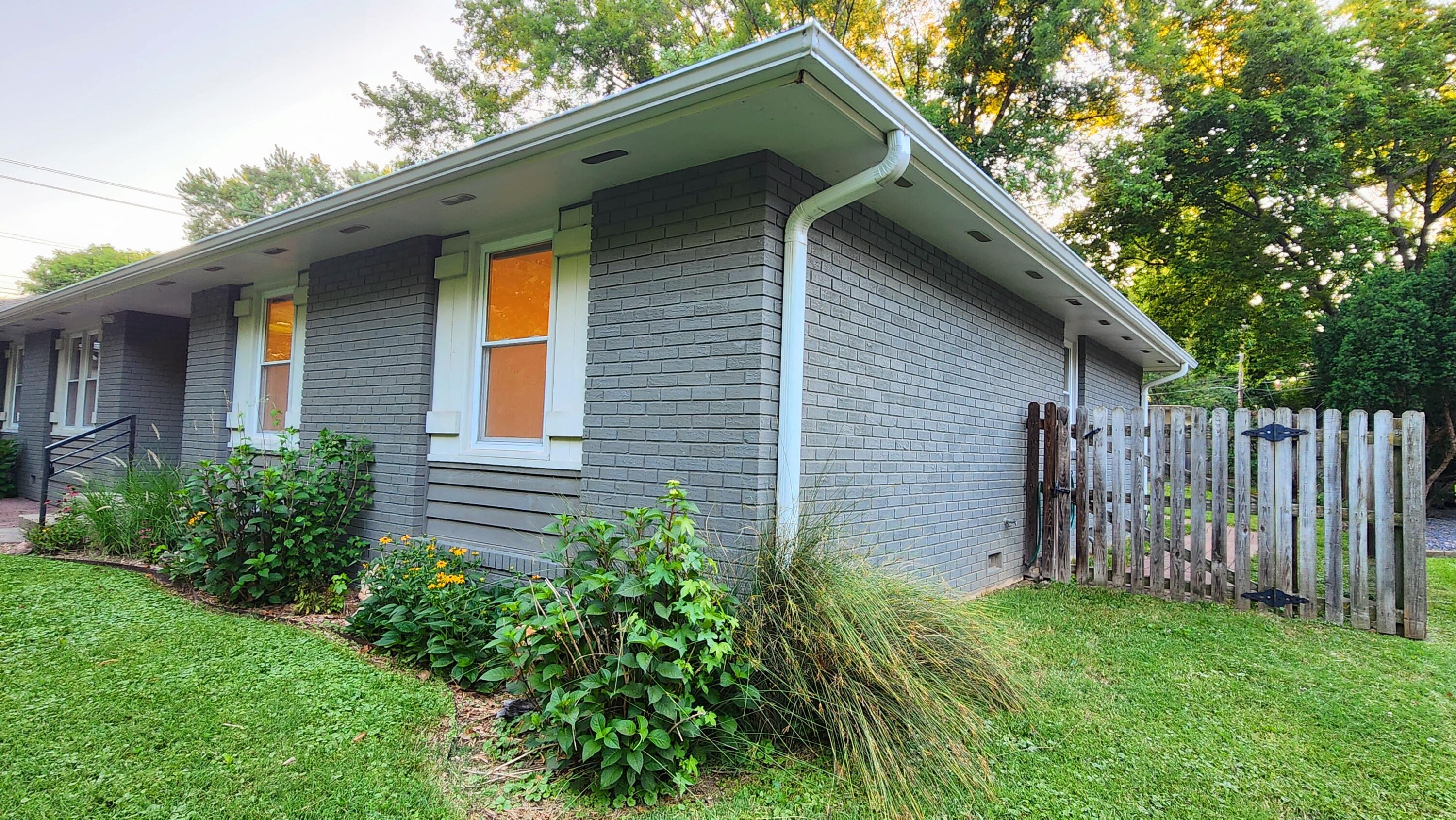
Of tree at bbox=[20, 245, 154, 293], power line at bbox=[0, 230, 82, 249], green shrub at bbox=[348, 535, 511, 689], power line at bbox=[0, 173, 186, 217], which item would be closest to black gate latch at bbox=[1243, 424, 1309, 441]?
green shrub at bbox=[348, 535, 511, 689]

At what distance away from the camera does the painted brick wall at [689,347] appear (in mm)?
3172

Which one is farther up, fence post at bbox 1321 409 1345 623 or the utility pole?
the utility pole

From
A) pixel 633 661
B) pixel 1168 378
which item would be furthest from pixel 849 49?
pixel 633 661

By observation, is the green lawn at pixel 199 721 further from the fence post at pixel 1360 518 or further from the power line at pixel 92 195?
the power line at pixel 92 195

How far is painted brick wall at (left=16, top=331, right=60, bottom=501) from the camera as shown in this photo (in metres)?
9.73

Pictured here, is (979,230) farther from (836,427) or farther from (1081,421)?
(1081,421)

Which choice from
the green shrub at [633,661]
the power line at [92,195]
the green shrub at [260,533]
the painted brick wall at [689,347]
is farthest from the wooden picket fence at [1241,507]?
the power line at [92,195]

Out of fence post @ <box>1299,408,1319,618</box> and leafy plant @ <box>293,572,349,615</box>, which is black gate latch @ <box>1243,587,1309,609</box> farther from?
leafy plant @ <box>293,572,349,615</box>

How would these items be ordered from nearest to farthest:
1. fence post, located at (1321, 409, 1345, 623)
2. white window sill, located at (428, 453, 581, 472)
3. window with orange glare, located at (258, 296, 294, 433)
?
white window sill, located at (428, 453, 581, 472), fence post, located at (1321, 409, 1345, 623), window with orange glare, located at (258, 296, 294, 433)

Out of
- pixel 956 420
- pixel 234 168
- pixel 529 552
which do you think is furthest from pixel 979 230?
pixel 234 168

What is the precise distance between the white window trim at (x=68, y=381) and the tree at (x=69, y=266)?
3075 cm

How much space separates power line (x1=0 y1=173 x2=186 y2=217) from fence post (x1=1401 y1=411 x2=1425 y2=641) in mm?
31293

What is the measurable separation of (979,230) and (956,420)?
151cm

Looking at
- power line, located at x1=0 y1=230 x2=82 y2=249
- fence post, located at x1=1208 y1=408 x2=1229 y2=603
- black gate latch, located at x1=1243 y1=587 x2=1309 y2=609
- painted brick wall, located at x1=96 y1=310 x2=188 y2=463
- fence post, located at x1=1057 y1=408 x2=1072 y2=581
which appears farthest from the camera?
power line, located at x1=0 y1=230 x2=82 y2=249
